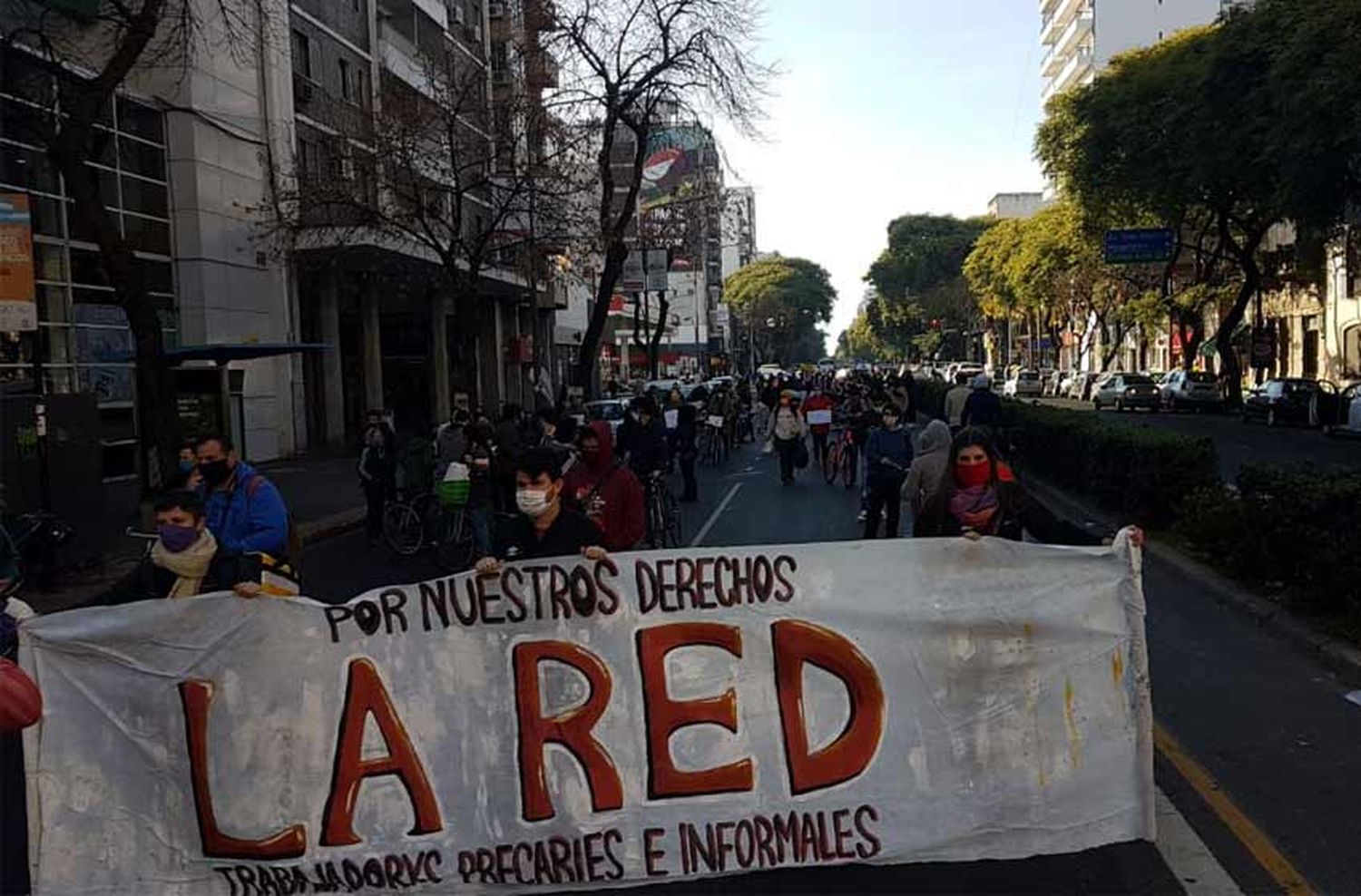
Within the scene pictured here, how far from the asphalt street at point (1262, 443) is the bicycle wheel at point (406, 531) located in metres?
9.01

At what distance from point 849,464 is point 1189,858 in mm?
15597

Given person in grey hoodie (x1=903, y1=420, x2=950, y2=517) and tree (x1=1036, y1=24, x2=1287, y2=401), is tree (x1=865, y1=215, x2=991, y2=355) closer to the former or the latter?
tree (x1=1036, y1=24, x2=1287, y2=401)

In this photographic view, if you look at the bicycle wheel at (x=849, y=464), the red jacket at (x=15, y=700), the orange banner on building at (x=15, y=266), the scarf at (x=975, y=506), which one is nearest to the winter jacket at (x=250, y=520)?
the red jacket at (x=15, y=700)

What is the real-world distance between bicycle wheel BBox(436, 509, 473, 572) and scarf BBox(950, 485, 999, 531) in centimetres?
775

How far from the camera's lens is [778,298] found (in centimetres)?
12838

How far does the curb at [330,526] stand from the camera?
53.1 ft

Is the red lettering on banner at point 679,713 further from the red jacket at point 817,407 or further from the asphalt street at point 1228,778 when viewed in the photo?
the red jacket at point 817,407

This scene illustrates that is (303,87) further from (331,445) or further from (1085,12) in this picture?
(1085,12)

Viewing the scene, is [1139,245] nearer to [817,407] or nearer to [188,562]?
[817,407]

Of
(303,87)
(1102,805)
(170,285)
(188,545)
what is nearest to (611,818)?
(1102,805)

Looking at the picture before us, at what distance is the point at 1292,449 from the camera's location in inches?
1035

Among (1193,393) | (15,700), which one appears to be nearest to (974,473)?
(15,700)

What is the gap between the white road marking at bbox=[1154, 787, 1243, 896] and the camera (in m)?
4.51

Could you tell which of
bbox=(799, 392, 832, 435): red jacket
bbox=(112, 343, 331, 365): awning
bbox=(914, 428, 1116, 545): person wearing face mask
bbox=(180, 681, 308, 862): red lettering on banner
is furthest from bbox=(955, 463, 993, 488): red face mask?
bbox=(799, 392, 832, 435): red jacket
